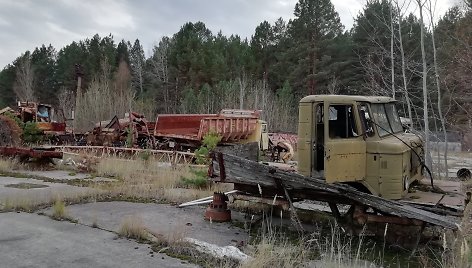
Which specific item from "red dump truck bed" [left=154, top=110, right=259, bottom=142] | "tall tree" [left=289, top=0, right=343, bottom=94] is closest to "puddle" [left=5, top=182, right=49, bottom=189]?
"red dump truck bed" [left=154, top=110, right=259, bottom=142]

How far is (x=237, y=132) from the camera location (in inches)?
757

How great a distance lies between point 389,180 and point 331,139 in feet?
3.57

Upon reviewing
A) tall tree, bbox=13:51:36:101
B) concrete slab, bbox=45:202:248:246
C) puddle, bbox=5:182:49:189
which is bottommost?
concrete slab, bbox=45:202:248:246

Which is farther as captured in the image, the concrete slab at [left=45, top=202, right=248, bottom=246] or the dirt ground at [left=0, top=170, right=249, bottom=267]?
the concrete slab at [left=45, top=202, right=248, bottom=246]

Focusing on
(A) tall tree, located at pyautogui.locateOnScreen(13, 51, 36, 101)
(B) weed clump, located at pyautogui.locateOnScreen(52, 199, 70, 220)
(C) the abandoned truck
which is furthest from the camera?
(A) tall tree, located at pyautogui.locateOnScreen(13, 51, 36, 101)

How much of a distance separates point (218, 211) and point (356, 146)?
260 cm

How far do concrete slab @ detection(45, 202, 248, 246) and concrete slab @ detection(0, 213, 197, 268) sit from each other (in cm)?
50

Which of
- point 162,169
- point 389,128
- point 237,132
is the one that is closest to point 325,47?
point 237,132

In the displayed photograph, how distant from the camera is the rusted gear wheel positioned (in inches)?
712

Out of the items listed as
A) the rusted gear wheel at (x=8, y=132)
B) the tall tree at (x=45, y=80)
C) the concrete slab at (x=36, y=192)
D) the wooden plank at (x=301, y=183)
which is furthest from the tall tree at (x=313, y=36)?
the tall tree at (x=45, y=80)

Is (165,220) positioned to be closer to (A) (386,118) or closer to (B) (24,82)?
(A) (386,118)

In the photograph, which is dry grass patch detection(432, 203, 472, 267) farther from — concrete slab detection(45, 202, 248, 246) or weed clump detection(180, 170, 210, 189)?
weed clump detection(180, 170, 210, 189)

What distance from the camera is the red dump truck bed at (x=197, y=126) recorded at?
17.5 metres

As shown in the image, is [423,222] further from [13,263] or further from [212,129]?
[212,129]
